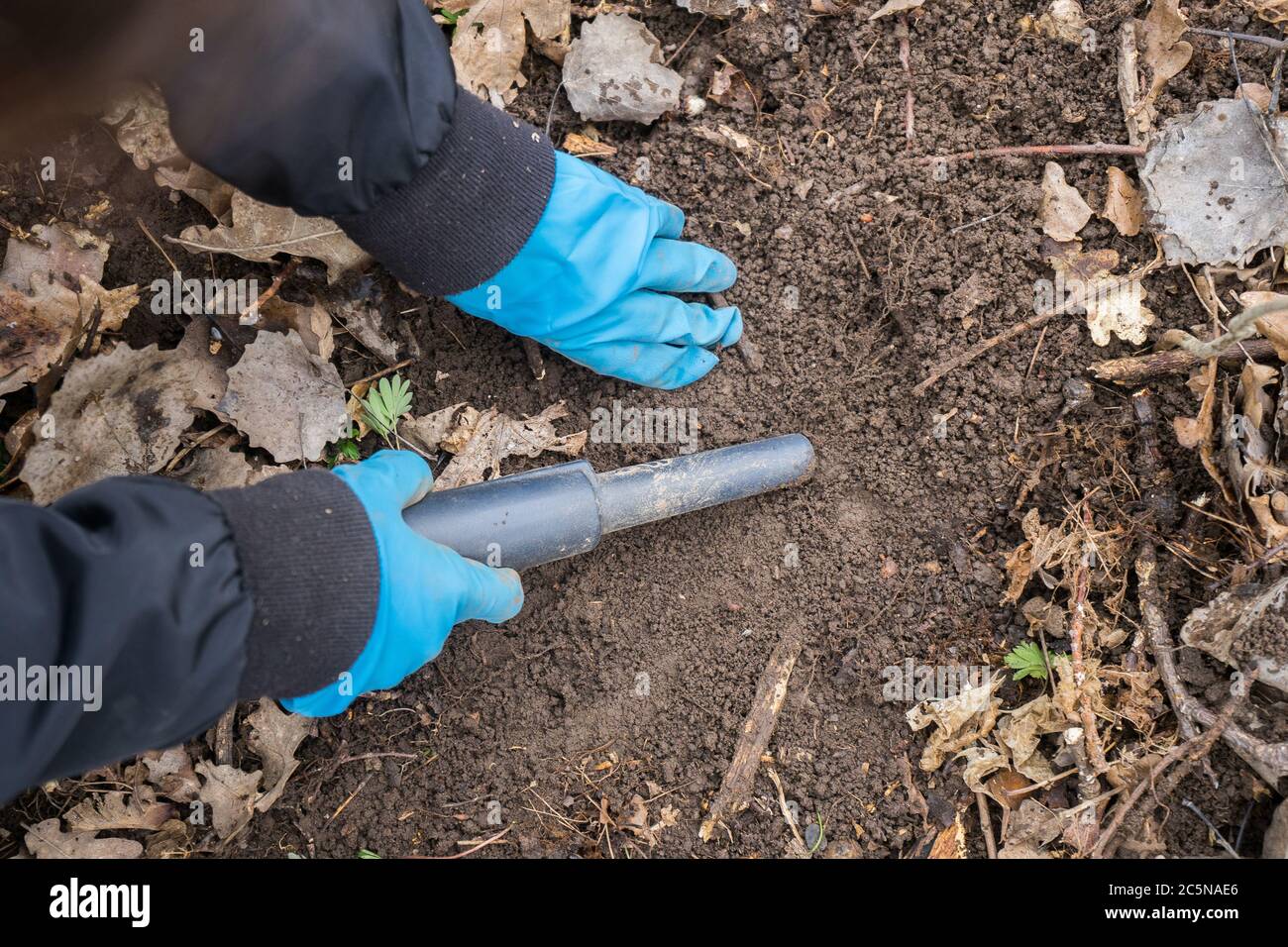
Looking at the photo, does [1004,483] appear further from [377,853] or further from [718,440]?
[377,853]

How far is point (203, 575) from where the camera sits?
1776mm

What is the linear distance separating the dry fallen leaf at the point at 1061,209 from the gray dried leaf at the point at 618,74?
1191 mm

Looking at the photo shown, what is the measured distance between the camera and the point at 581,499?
7.86 feet

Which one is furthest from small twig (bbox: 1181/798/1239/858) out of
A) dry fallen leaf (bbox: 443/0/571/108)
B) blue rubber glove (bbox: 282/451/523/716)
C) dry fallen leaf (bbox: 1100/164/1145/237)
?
dry fallen leaf (bbox: 443/0/571/108)

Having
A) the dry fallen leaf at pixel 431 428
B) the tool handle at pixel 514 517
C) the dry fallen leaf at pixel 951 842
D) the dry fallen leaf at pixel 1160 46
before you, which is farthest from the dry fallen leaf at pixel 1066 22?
the dry fallen leaf at pixel 951 842

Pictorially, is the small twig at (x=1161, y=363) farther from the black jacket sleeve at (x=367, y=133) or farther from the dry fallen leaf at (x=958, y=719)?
the black jacket sleeve at (x=367, y=133)

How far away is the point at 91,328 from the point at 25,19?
0.81 metres

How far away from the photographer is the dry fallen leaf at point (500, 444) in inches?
106

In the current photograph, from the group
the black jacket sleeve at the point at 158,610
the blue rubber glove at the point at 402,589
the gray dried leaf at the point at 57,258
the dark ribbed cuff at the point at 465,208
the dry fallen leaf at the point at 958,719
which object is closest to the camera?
the black jacket sleeve at the point at 158,610

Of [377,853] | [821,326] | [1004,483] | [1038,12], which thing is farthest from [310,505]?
[1038,12]

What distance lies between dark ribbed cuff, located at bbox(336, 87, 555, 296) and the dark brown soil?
1.16ft

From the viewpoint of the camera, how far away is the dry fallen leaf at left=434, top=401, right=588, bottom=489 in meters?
2.70

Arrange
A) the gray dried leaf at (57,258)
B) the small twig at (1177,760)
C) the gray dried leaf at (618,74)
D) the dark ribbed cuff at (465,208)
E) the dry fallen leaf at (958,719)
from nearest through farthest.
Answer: the dark ribbed cuff at (465,208)
the small twig at (1177,760)
the gray dried leaf at (57,258)
the dry fallen leaf at (958,719)
the gray dried leaf at (618,74)
